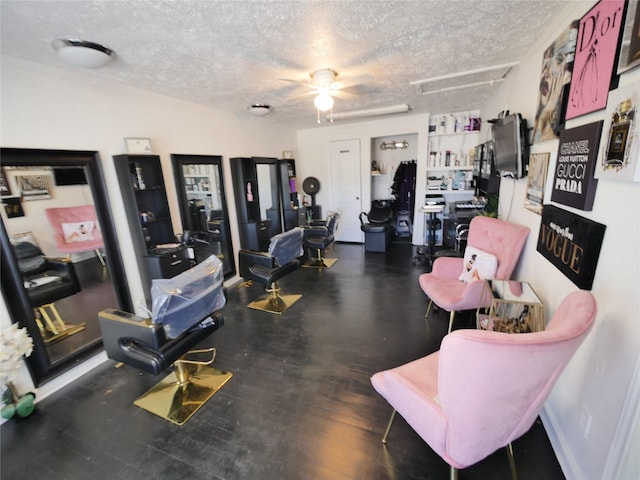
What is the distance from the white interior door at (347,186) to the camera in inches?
209

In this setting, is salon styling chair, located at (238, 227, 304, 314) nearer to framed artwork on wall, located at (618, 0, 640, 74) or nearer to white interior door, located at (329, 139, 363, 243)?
framed artwork on wall, located at (618, 0, 640, 74)

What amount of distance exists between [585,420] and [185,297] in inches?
85.1

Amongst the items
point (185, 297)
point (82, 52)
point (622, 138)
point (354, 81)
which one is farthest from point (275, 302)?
point (622, 138)

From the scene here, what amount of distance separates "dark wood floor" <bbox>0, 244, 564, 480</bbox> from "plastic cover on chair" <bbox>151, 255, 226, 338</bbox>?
681mm

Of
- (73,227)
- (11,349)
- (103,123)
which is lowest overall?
(11,349)

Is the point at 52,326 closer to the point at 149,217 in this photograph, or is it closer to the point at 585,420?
the point at 149,217

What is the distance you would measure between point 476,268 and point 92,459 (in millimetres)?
3050

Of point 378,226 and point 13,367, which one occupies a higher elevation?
point 378,226

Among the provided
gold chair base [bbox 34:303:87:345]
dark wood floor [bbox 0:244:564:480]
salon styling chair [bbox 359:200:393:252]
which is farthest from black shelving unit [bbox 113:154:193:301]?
salon styling chair [bbox 359:200:393:252]

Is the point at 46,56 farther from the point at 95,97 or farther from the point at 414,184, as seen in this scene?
the point at 414,184

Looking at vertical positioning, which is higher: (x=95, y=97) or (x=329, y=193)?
(x=95, y=97)

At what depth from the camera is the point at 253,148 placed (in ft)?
14.2

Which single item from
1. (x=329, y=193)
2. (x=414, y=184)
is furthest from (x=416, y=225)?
(x=329, y=193)

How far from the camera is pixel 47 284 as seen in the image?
213 centimetres
